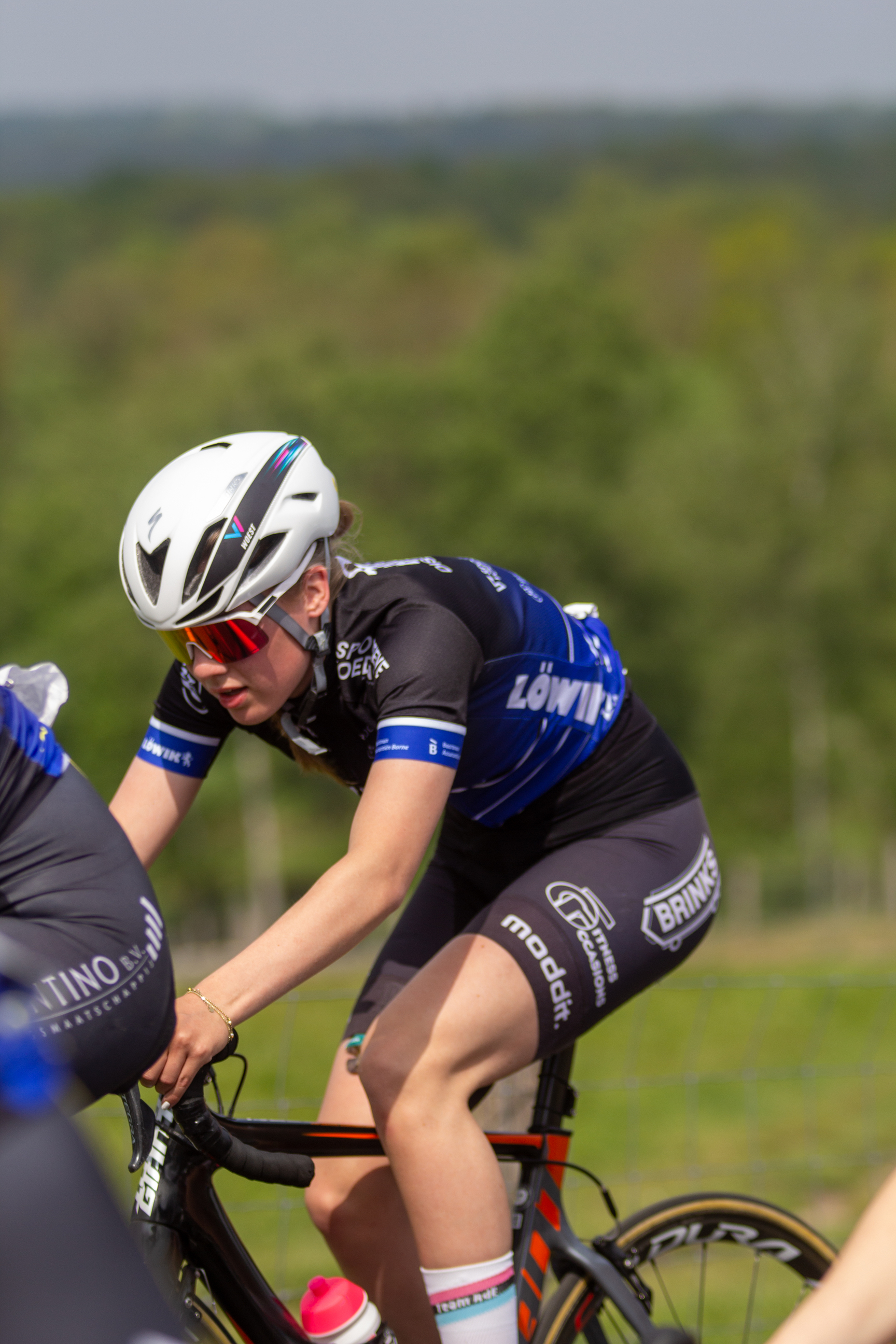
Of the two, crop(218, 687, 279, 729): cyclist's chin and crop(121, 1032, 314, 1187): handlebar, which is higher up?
crop(218, 687, 279, 729): cyclist's chin

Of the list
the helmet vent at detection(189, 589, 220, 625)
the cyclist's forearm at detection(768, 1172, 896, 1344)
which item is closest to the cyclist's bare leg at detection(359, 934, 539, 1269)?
the helmet vent at detection(189, 589, 220, 625)

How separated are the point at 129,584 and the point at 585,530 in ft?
115

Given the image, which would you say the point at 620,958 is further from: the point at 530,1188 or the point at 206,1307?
the point at 206,1307

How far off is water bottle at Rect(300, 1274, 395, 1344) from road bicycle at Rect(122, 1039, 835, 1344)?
47mm

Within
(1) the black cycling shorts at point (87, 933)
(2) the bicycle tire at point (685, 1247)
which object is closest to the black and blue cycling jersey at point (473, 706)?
(1) the black cycling shorts at point (87, 933)

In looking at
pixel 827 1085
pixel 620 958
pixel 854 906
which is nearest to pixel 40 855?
pixel 620 958

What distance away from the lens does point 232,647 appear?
2.85 m

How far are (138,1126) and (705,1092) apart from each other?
32.0ft

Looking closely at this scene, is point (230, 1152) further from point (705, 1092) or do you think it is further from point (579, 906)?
point (705, 1092)

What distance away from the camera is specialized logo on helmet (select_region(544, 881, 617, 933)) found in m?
3.01

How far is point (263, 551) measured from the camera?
9.33 ft

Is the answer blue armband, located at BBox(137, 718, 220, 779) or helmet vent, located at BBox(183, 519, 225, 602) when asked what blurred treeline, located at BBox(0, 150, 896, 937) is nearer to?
blue armband, located at BBox(137, 718, 220, 779)

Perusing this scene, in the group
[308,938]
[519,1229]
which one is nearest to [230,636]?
[308,938]

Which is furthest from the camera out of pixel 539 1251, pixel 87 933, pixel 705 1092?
pixel 705 1092
